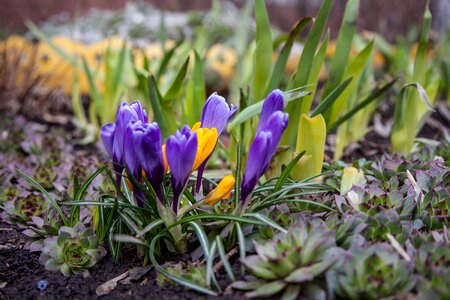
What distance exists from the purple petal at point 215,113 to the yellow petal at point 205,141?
77 millimetres

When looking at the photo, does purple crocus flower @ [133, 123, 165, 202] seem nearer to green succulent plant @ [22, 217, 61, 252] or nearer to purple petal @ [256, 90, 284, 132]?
purple petal @ [256, 90, 284, 132]

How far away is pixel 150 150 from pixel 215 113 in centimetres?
25

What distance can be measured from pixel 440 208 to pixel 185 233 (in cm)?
68

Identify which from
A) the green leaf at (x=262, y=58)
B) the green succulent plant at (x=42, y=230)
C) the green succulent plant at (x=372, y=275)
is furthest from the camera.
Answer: the green leaf at (x=262, y=58)

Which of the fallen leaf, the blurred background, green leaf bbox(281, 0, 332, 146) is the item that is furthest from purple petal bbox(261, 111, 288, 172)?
the blurred background

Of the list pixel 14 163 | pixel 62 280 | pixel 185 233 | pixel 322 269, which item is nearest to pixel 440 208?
pixel 322 269

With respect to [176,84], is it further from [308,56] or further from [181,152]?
[181,152]

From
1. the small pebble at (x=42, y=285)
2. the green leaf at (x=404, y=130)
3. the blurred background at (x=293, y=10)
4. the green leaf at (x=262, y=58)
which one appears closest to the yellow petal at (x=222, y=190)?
the small pebble at (x=42, y=285)

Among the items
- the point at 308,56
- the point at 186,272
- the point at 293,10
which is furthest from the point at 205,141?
the point at 293,10

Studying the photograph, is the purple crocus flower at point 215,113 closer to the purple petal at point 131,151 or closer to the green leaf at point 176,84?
the purple petal at point 131,151

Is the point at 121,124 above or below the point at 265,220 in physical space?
above

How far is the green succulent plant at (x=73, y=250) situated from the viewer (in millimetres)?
1428

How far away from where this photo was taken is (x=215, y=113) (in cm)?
141

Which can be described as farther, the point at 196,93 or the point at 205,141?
the point at 196,93
